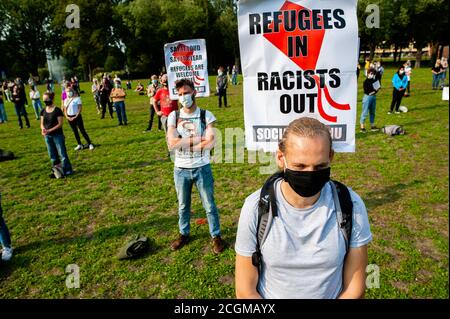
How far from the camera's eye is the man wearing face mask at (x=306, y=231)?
1989 mm

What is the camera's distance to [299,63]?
293 cm

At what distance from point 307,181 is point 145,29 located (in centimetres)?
5540

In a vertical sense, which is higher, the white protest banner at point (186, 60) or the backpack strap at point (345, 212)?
the white protest banner at point (186, 60)

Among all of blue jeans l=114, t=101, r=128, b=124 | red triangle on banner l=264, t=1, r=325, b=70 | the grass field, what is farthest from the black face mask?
blue jeans l=114, t=101, r=128, b=124

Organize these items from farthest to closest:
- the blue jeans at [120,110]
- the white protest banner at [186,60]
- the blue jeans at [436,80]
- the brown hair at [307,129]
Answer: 1. the blue jeans at [436,80]
2. the blue jeans at [120,110]
3. the white protest banner at [186,60]
4. the brown hair at [307,129]

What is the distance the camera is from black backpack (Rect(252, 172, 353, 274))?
2012 mm

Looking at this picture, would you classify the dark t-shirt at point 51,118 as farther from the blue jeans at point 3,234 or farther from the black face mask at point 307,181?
the black face mask at point 307,181

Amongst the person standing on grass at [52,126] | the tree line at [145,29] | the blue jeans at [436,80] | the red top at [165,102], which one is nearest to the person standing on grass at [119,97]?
the red top at [165,102]

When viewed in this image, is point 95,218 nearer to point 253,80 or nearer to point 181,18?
point 253,80

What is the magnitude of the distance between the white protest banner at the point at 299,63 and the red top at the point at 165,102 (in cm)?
705

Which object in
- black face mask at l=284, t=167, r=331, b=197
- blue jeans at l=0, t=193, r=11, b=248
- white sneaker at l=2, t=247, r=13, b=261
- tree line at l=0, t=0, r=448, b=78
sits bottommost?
white sneaker at l=2, t=247, r=13, b=261

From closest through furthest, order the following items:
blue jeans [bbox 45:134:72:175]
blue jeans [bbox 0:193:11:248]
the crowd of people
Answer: blue jeans [bbox 0:193:11:248] < blue jeans [bbox 45:134:72:175] < the crowd of people

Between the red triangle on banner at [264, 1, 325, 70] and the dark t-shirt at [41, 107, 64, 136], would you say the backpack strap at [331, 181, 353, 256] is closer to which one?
the red triangle on banner at [264, 1, 325, 70]
